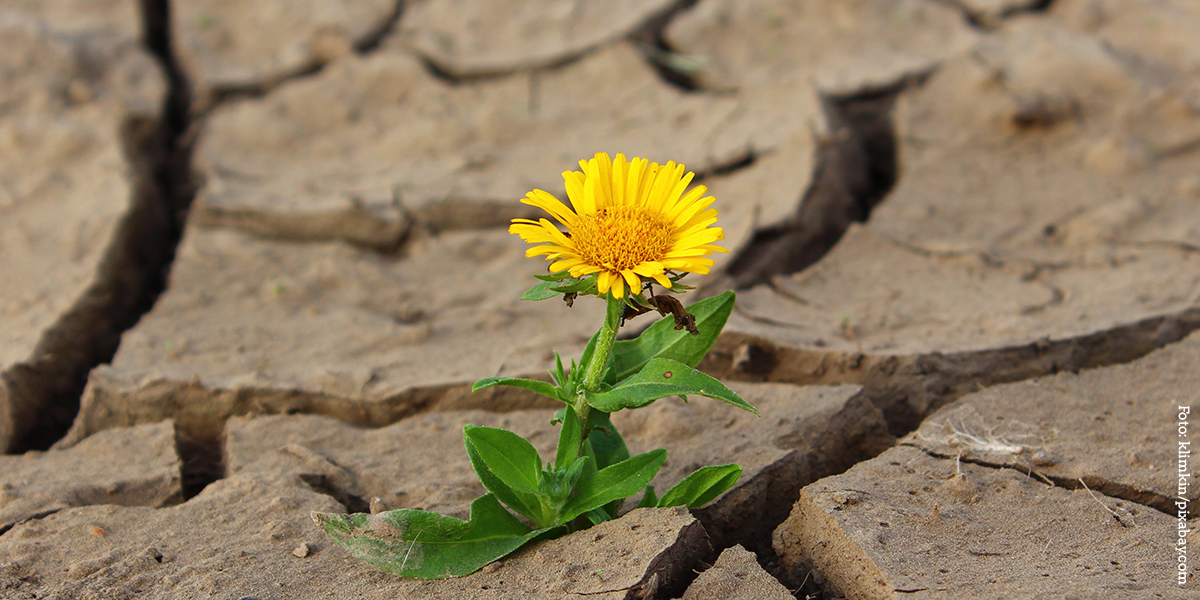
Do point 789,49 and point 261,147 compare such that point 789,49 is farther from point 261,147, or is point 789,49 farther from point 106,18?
point 106,18

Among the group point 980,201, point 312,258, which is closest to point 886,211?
point 980,201

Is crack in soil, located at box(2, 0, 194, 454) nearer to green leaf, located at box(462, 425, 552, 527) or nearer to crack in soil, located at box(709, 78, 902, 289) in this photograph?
green leaf, located at box(462, 425, 552, 527)

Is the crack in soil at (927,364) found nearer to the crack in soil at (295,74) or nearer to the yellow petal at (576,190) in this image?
the yellow petal at (576,190)

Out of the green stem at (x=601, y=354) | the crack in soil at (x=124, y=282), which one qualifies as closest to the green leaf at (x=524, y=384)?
the green stem at (x=601, y=354)

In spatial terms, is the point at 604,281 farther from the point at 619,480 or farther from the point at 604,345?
the point at 619,480

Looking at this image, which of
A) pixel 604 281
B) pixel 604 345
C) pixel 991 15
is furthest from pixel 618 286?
pixel 991 15

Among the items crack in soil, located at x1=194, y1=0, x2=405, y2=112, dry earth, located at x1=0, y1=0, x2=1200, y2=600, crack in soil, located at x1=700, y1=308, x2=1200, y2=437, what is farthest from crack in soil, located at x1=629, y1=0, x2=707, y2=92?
crack in soil, located at x1=700, y1=308, x2=1200, y2=437
